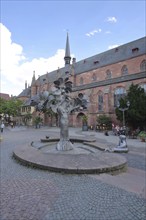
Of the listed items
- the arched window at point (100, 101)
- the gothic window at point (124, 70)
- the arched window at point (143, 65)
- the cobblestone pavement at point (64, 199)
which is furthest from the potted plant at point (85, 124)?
the cobblestone pavement at point (64, 199)

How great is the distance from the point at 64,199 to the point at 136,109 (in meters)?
21.6

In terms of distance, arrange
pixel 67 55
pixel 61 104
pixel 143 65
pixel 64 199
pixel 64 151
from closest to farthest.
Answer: pixel 64 199 < pixel 64 151 < pixel 61 104 < pixel 143 65 < pixel 67 55

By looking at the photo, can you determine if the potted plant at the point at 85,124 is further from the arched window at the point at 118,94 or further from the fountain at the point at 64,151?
the fountain at the point at 64,151

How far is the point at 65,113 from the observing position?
10.8 metres

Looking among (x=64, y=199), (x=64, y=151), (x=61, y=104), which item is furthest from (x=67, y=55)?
(x=64, y=199)

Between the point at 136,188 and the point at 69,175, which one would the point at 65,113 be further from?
the point at 136,188

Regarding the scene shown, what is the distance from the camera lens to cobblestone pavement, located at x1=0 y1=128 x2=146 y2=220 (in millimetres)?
3904

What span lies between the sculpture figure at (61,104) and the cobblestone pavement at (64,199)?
13.2 feet

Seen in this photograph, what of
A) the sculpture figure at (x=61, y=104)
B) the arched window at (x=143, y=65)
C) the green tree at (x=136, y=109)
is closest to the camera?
the sculpture figure at (x=61, y=104)

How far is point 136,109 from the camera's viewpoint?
79.3 ft

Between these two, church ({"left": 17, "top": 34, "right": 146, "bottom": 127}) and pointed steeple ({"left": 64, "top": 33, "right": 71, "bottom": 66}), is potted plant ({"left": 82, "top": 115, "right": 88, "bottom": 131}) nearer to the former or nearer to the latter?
church ({"left": 17, "top": 34, "right": 146, "bottom": 127})

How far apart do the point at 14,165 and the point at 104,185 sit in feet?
13.5

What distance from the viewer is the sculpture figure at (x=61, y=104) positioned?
10.5m

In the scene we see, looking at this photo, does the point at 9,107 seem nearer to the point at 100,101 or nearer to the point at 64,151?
the point at 100,101
